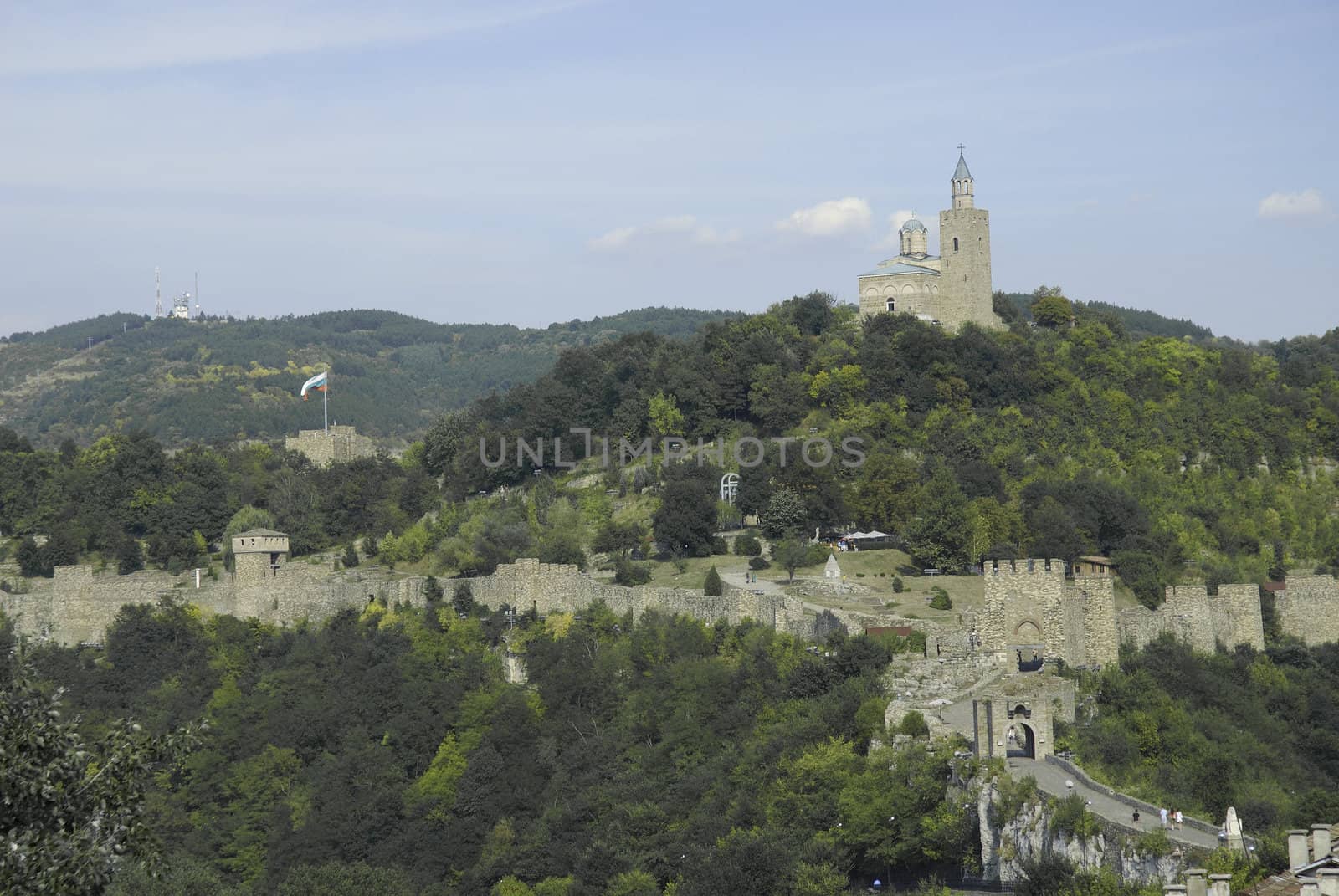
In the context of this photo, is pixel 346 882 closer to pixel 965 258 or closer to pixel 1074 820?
pixel 1074 820

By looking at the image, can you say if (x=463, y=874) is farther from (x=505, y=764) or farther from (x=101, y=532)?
(x=101, y=532)

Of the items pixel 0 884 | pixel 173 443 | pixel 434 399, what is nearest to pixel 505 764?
pixel 0 884

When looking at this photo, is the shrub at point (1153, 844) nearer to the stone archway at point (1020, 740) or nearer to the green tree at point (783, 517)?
A: the stone archway at point (1020, 740)

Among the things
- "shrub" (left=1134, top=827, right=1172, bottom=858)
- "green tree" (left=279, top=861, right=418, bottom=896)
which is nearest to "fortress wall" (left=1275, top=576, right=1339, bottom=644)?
"green tree" (left=279, top=861, right=418, bottom=896)

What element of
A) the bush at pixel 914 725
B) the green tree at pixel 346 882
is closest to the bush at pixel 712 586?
the green tree at pixel 346 882

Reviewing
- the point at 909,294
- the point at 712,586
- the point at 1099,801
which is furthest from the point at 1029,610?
the point at 909,294
